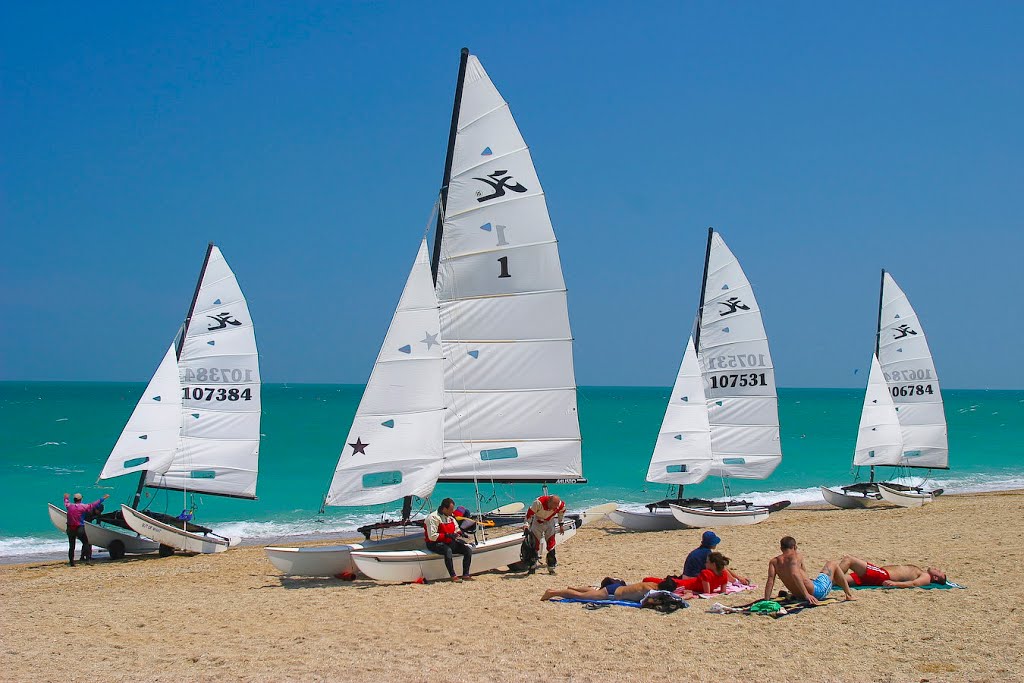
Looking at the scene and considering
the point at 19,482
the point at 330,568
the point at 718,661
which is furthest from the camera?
the point at 19,482

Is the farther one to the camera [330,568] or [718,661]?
[330,568]

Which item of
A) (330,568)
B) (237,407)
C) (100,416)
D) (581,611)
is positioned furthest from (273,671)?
(100,416)

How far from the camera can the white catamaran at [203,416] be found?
15352 mm

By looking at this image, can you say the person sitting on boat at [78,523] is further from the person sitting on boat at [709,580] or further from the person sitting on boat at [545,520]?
the person sitting on boat at [709,580]

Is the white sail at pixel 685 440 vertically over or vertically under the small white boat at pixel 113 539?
over

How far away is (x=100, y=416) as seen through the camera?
250ft

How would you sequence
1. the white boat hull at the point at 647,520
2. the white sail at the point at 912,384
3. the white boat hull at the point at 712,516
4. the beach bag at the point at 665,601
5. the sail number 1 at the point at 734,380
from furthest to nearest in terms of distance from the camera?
the white sail at the point at 912,384 < the sail number 1 at the point at 734,380 < the white boat hull at the point at 647,520 < the white boat hull at the point at 712,516 < the beach bag at the point at 665,601

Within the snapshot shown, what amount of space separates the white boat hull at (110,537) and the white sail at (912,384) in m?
19.2

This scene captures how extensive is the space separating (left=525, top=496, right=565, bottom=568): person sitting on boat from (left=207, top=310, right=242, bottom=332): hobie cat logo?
866cm

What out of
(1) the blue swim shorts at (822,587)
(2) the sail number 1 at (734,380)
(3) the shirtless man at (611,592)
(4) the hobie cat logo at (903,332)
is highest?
(4) the hobie cat logo at (903,332)

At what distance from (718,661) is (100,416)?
262ft

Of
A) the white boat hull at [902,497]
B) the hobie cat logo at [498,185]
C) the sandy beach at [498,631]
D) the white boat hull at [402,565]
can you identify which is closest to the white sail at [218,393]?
the sandy beach at [498,631]

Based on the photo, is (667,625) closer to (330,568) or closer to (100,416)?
(330,568)

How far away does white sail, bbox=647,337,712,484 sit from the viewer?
17.0 meters
